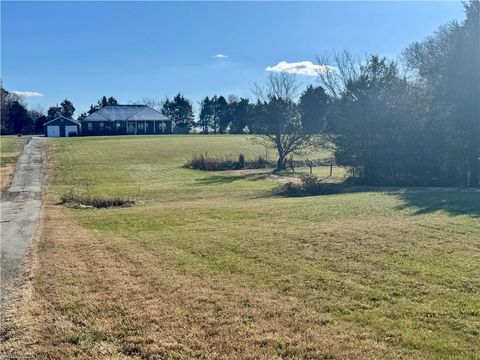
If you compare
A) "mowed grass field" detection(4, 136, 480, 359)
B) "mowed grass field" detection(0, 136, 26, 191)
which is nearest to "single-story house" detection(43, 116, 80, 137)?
"mowed grass field" detection(0, 136, 26, 191)

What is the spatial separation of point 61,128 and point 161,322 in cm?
8595

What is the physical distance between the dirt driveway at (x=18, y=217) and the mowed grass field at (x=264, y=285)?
489 mm

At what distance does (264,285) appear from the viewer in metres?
7.70

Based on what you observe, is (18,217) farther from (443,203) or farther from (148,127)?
(148,127)

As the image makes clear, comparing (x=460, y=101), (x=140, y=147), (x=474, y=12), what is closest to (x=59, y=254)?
(x=460, y=101)

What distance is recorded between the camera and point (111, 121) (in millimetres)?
89250

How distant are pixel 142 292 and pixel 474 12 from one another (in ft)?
78.3

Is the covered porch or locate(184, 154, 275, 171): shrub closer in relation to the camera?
locate(184, 154, 275, 171): shrub

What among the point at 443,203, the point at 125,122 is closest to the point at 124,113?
the point at 125,122

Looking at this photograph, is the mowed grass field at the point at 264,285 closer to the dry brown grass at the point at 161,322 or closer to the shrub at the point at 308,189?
the dry brown grass at the point at 161,322

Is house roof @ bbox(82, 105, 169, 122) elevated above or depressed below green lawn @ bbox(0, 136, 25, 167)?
above

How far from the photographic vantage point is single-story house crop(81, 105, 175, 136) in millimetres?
88000

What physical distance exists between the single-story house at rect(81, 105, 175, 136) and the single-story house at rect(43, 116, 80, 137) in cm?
163

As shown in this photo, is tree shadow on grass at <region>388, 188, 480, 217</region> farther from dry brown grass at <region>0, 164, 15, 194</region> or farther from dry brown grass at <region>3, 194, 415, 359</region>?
dry brown grass at <region>0, 164, 15, 194</region>
